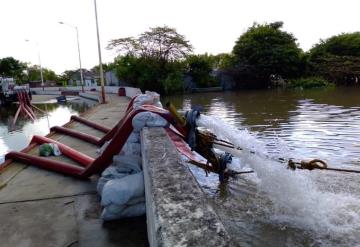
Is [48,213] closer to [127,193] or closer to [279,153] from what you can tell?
[127,193]

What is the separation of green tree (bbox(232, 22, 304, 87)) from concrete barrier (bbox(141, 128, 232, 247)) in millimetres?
42200

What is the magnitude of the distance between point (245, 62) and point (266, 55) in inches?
102

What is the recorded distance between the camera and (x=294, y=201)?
17.1 ft

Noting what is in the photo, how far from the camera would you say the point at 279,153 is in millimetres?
9547

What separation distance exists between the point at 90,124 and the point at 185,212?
1226 cm

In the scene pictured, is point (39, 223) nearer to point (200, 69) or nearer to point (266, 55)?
point (200, 69)

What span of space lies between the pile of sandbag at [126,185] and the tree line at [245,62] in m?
36.0

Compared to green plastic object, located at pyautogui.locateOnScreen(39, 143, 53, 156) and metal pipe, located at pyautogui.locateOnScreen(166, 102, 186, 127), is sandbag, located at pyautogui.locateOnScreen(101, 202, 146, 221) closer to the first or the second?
metal pipe, located at pyautogui.locateOnScreen(166, 102, 186, 127)

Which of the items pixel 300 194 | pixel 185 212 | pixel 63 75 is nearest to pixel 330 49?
pixel 300 194

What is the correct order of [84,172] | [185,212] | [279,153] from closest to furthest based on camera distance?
[185,212]
[84,172]
[279,153]

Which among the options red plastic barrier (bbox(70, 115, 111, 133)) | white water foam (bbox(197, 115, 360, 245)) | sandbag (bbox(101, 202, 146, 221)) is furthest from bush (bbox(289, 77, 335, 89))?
sandbag (bbox(101, 202, 146, 221))

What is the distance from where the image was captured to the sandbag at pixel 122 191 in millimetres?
4348

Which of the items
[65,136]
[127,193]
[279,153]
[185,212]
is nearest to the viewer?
[185,212]

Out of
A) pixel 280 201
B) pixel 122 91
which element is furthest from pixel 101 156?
pixel 122 91
